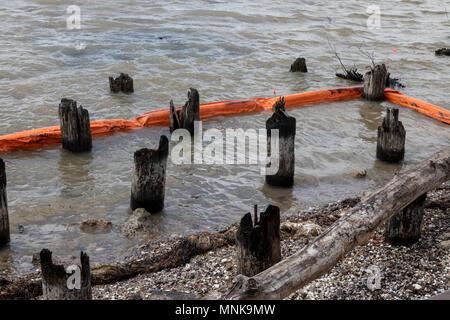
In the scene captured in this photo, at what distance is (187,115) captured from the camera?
9086mm

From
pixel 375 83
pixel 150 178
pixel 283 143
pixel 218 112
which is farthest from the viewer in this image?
pixel 375 83

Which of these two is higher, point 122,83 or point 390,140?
point 122,83

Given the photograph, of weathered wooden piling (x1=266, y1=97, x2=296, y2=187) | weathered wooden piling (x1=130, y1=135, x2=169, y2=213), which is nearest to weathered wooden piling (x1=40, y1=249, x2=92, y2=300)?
weathered wooden piling (x1=130, y1=135, x2=169, y2=213)

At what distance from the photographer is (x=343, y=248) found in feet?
14.6

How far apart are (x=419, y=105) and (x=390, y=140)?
2787mm

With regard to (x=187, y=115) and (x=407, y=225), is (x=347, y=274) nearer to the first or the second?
(x=407, y=225)

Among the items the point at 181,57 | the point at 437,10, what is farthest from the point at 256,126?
the point at 437,10

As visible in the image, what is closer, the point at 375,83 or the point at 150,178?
the point at 150,178

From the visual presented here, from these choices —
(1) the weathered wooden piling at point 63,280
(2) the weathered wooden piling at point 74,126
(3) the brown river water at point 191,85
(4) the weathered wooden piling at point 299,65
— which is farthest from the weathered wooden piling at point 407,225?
(4) the weathered wooden piling at point 299,65

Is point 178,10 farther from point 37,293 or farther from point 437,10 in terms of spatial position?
point 37,293

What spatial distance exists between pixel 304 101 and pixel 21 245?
255 inches

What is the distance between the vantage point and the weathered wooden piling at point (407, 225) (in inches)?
219

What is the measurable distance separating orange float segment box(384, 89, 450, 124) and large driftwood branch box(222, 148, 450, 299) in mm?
4927

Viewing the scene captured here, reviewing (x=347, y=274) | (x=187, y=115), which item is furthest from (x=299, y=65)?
(x=347, y=274)
